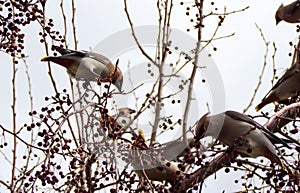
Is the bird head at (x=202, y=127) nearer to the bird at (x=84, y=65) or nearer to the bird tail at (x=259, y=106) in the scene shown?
the bird tail at (x=259, y=106)

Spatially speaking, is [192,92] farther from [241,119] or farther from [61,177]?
[61,177]

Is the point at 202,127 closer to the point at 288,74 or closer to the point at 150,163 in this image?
the point at 150,163

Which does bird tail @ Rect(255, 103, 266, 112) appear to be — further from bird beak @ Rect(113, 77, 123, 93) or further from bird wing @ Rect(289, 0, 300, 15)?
bird wing @ Rect(289, 0, 300, 15)

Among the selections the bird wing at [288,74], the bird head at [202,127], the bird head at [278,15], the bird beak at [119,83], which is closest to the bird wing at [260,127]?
the bird head at [202,127]

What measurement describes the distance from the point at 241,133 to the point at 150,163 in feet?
1.97

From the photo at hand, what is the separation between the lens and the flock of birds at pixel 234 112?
277 cm

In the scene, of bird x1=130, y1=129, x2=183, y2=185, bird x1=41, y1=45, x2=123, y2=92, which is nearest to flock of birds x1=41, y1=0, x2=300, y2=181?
bird x1=41, y1=45, x2=123, y2=92

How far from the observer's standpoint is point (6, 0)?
3.31 metres

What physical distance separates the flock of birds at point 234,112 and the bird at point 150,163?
222 millimetres

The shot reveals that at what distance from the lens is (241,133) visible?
Answer: 2879 mm

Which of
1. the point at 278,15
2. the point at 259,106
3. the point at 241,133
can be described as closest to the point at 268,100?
the point at 259,106

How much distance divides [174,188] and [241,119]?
30.5 inches

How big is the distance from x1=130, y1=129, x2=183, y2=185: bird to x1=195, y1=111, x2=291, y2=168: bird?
0.72 ft

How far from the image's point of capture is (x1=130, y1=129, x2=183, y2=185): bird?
242 cm
